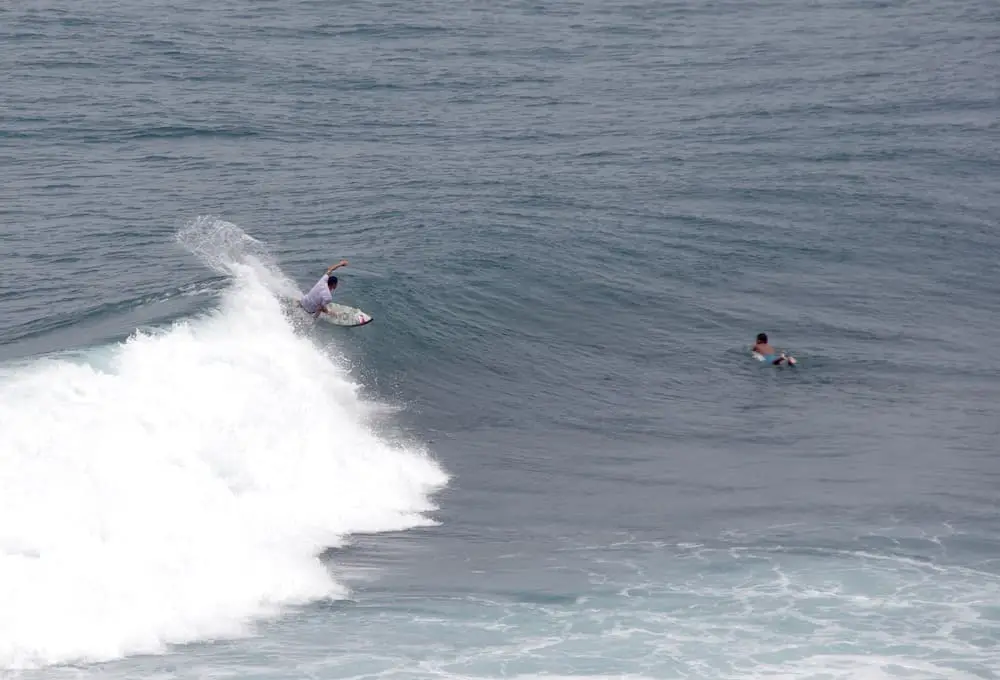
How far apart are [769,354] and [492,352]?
17.4 feet

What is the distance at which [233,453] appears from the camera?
66.9 feet

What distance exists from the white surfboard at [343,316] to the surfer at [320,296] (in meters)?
0.11

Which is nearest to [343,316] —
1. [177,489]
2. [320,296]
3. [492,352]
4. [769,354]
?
[320,296]

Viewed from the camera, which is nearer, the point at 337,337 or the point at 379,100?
the point at 337,337

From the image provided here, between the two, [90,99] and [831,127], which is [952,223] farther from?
[90,99]

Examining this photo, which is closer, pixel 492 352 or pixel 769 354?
pixel 769 354

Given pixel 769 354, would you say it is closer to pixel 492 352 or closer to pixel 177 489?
pixel 492 352

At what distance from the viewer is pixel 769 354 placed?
2641 cm

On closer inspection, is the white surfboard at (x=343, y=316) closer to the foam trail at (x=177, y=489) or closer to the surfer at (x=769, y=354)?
the foam trail at (x=177, y=489)

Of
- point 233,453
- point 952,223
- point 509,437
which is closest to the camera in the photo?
point 233,453

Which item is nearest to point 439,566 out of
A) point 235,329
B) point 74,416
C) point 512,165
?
point 74,416

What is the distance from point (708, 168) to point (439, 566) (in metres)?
19.8

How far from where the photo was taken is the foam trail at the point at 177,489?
16.4m

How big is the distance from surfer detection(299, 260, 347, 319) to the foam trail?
1.83 metres
